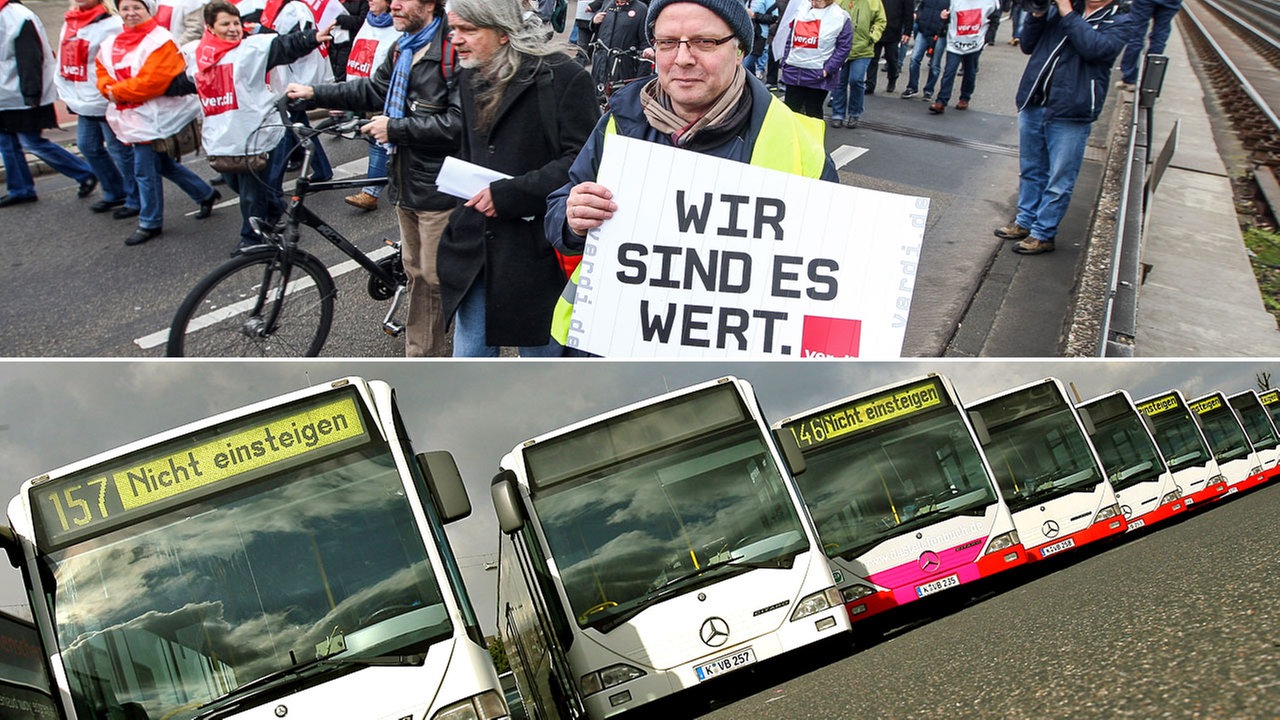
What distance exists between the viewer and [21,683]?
5031 millimetres

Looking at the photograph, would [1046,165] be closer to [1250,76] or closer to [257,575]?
[257,575]

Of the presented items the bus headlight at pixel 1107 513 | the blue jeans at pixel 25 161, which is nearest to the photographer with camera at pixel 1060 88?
the bus headlight at pixel 1107 513

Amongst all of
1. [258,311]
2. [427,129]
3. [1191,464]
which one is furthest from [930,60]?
[258,311]

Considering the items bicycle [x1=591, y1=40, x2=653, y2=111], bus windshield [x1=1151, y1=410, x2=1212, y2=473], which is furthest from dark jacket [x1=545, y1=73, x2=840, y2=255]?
bicycle [x1=591, y1=40, x2=653, y2=111]

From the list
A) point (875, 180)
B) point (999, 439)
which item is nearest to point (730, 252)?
point (999, 439)

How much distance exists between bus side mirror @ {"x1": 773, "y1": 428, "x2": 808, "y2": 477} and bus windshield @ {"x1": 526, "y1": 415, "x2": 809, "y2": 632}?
95 millimetres

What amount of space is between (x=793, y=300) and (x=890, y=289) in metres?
0.29

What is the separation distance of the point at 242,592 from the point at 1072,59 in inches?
241

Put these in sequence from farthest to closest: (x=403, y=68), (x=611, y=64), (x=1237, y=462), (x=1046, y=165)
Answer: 1. (x=1237, y=462)
2. (x=611, y=64)
3. (x=1046, y=165)
4. (x=403, y=68)

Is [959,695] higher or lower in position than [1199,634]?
lower

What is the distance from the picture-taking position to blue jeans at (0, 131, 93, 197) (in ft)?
28.9

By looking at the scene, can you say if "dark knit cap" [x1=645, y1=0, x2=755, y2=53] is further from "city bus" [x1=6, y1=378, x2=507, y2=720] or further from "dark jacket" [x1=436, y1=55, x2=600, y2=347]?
"city bus" [x1=6, y1=378, x2=507, y2=720]

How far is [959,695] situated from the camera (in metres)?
4.17

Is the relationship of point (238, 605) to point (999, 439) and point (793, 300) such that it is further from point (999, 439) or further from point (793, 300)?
point (999, 439)
